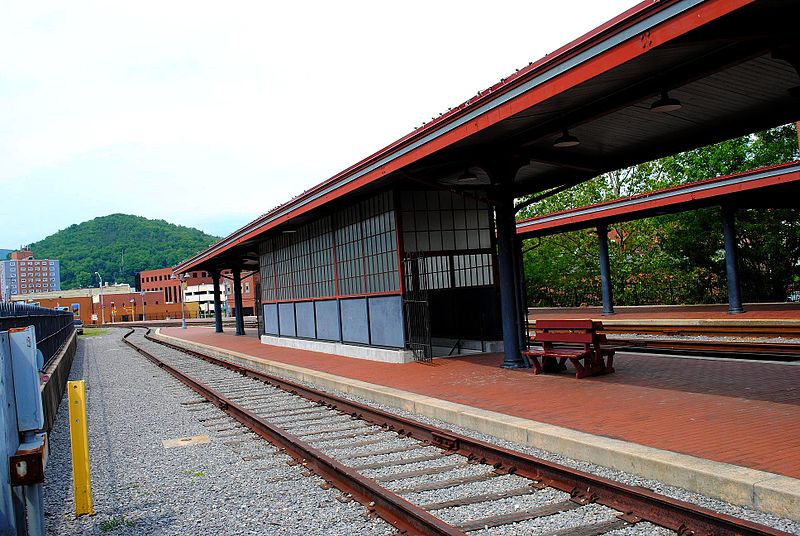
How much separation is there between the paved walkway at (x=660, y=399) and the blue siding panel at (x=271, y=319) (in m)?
11.2

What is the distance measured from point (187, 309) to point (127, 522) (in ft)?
340

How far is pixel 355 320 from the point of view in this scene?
55.0 feet

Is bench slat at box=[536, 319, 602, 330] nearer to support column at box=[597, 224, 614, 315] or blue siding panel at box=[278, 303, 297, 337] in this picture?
blue siding panel at box=[278, 303, 297, 337]

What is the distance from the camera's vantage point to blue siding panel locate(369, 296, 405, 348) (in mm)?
14461

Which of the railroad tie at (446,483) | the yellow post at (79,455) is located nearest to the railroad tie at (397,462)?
the railroad tie at (446,483)

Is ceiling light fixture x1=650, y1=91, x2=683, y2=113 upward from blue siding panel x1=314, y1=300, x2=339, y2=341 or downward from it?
upward

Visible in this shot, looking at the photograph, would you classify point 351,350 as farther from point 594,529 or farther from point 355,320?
point 594,529

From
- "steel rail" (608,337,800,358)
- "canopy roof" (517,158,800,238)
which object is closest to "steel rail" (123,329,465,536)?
"steel rail" (608,337,800,358)

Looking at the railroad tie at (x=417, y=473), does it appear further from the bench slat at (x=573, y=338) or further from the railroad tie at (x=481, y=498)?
the bench slat at (x=573, y=338)

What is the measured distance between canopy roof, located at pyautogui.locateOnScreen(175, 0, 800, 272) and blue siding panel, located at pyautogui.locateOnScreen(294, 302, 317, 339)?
5654 millimetres

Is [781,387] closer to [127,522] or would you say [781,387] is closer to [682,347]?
[682,347]

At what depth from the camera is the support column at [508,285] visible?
11984 millimetres

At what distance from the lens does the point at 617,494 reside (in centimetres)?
498

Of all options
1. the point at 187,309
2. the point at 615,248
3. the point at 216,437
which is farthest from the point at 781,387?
the point at 187,309
